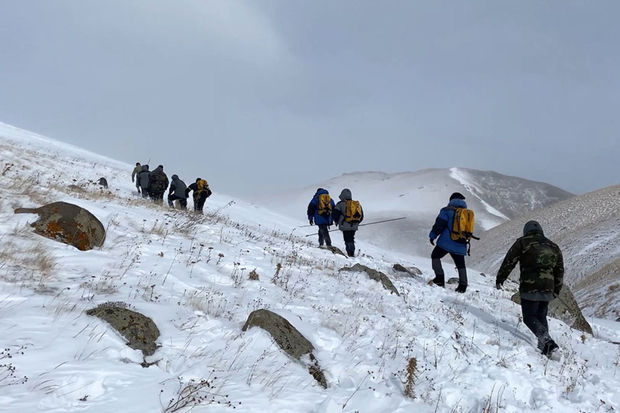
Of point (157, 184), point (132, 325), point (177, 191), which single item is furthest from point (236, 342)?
point (157, 184)

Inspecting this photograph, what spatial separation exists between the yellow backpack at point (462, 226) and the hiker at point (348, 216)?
4063 mm

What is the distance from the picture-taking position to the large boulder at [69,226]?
22.5ft

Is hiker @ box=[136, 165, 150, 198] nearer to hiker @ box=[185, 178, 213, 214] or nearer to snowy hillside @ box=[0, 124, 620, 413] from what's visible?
hiker @ box=[185, 178, 213, 214]

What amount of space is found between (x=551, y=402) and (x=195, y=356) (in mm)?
4568

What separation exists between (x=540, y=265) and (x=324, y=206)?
859 centimetres

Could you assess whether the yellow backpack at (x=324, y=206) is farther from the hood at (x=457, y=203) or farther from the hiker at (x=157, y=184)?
the hiker at (x=157, y=184)

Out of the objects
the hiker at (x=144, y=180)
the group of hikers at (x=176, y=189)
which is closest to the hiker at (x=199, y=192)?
the group of hikers at (x=176, y=189)

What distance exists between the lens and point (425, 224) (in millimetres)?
95625

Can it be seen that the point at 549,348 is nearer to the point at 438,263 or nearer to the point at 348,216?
the point at 438,263

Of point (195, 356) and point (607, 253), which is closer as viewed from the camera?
point (195, 356)

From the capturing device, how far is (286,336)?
5.11 metres

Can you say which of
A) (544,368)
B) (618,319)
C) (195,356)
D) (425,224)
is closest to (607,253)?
(618,319)

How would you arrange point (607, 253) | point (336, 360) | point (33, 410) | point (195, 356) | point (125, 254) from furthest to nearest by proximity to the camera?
1. point (607, 253)
2. point (125, 254)
3. point (336, 360)
4. point (195, 356)
5. point (33, 410)

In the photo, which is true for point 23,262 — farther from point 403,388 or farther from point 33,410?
point 403,388
